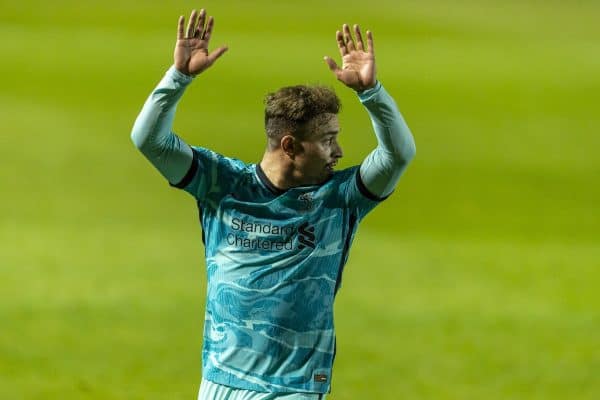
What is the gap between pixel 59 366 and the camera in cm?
977

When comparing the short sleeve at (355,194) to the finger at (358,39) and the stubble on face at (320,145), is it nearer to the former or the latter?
the stubble on face at (320,145)

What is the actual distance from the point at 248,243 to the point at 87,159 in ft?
31.0

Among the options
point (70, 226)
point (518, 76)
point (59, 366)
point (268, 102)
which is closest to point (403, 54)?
point (518, 76)

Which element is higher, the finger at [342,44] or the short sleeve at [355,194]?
the finger at [342,44]

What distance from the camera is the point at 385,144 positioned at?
5.38 m

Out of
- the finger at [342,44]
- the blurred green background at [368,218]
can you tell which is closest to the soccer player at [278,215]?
the finger at [342,44]

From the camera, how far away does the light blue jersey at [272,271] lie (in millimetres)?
5473

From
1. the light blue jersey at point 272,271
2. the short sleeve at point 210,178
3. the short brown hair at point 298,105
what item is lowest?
the light blue jersey at point 272,271

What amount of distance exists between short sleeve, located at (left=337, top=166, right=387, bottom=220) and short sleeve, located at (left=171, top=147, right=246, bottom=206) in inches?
18.0

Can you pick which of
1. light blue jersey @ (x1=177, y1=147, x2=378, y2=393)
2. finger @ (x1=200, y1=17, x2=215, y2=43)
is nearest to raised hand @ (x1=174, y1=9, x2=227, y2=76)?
finger @ (x1=200, y1=17, x2=215, y2=43)

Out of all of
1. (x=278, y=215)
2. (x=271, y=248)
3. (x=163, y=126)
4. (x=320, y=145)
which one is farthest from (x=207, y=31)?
(x=271, y=248)

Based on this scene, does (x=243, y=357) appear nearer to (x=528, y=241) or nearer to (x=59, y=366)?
(x=59, y=366)

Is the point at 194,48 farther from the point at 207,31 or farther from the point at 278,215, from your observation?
the point at 278,215

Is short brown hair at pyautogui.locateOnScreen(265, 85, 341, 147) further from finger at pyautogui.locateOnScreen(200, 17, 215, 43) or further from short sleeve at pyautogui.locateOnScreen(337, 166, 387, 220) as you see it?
finger at pyautogui.locateOnScreen(200, 17, 215, 43)
